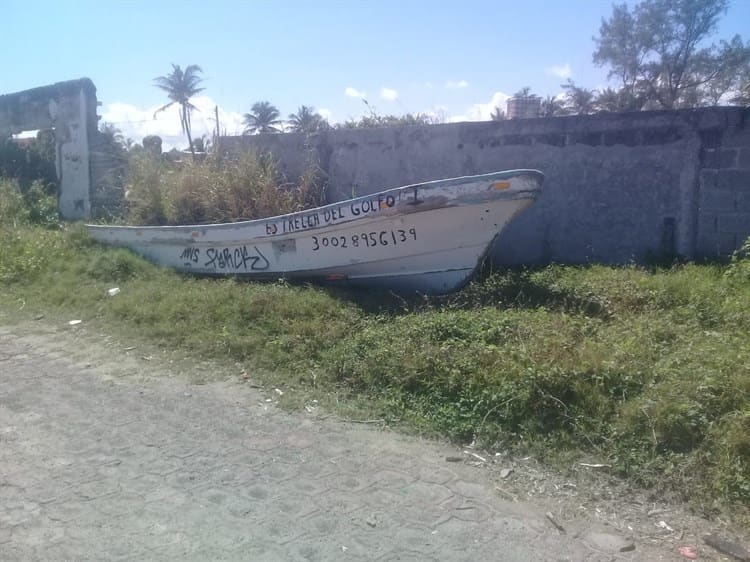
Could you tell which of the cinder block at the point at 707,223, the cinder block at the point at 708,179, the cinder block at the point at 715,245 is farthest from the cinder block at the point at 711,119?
the cinder block at the point at 715,245

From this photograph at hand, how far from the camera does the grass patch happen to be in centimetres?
392

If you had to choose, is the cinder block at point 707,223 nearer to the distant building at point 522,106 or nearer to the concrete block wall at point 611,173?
the concrete block wall at point 611,173

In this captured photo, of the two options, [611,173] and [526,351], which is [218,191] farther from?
[526,351]

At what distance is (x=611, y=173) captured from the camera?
25.2ft

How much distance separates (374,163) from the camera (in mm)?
9070

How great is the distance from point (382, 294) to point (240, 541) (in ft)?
13.7

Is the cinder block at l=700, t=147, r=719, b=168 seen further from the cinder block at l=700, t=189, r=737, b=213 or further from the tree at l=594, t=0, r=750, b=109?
the tree at l=594, t=0, r=750, b=109

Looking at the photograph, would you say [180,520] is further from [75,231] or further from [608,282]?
[75,231]

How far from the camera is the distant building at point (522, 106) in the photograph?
1023 centimetres

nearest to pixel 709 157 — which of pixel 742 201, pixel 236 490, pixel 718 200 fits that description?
pixel 718 200

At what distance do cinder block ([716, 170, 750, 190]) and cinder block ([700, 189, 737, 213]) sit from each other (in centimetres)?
6

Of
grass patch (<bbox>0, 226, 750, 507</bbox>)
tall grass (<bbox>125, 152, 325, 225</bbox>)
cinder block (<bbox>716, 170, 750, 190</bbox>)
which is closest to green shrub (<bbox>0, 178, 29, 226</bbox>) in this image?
tall grass (<bbox>125, 152, 325, 225</bbox>)

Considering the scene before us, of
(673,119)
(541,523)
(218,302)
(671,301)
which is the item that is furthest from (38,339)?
(673,119)

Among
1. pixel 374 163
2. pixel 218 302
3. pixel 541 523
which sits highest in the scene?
pixel 374 163
